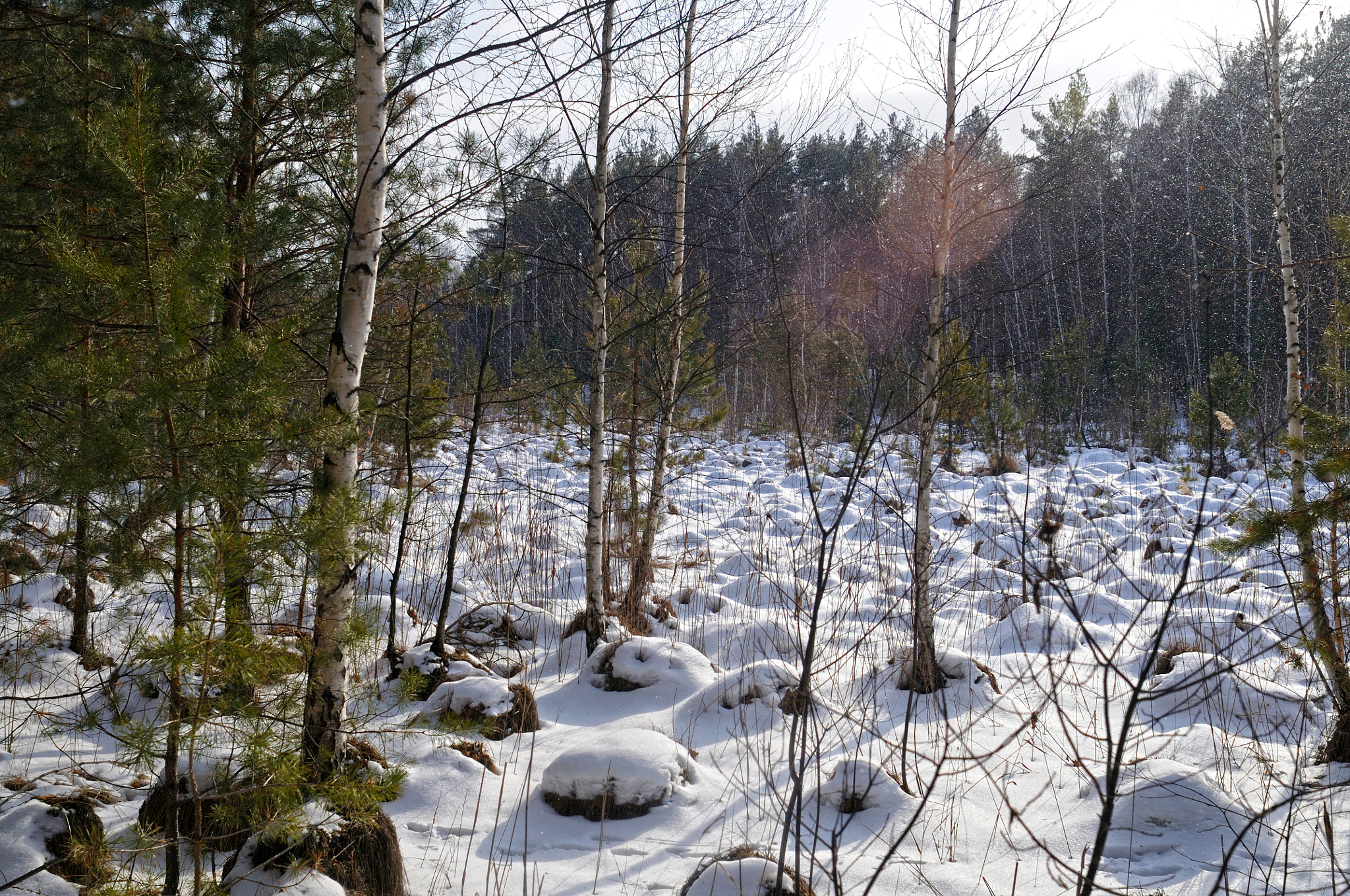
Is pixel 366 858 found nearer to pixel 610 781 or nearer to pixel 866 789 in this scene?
pixel 610 781

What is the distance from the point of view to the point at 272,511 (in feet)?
6.41

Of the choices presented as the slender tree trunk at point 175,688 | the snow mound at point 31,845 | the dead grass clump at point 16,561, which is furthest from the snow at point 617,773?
the dead grass clump at point 16,561

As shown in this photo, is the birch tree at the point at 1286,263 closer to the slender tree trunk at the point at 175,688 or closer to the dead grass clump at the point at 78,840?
the slender tree trunk at the point at 175,688

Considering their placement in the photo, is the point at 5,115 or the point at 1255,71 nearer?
the point at 5,115

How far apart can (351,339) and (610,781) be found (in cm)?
200

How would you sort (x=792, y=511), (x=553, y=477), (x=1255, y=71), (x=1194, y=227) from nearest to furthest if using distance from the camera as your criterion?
(x=1255, y=71) → (x=792, y=511) → (x=553, y=477) → (x=1194, y=227)

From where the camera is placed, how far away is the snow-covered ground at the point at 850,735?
2.40 metres

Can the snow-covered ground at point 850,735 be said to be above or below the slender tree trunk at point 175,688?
below

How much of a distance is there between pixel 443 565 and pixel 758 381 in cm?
1642

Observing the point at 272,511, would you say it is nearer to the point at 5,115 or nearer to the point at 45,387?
the point at 45,387

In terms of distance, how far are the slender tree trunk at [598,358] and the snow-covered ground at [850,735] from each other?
1.30 ft

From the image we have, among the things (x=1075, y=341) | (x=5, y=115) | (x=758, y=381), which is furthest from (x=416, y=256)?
(x=758, y=381)

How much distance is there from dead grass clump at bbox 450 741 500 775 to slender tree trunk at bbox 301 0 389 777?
0.88m

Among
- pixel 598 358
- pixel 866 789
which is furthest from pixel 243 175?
pixel 866 789
